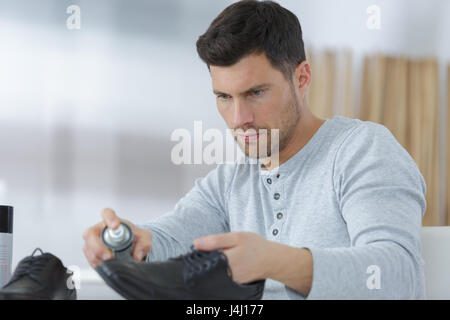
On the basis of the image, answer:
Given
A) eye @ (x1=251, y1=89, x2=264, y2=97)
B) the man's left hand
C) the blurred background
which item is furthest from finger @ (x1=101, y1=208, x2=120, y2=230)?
the blurred background

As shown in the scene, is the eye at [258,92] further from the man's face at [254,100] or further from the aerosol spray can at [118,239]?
the aerosol spray can at [118,239]

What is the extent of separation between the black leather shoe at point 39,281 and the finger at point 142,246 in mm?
133

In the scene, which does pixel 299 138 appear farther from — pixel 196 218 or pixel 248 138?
pixel 196 218

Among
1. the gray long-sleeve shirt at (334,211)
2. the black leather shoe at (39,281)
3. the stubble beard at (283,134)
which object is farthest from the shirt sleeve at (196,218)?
the black leather shoe at (39,281)

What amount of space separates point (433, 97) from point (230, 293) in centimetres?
290

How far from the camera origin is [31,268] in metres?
0.92

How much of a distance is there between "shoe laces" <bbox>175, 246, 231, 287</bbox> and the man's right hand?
23 centimetres

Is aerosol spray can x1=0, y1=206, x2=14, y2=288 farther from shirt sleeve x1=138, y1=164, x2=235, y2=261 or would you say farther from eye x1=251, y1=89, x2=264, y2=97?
eye x1=251, y1=89, x2=264, y2=97

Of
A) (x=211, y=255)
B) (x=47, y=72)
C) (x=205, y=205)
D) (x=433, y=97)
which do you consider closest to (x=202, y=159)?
(x=47, y=72)

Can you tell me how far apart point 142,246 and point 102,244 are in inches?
5.0

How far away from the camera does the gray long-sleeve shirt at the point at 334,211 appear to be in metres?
0.84

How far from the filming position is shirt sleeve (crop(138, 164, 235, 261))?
4.04 ft

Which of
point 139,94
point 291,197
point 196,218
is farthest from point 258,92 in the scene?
point 139,94

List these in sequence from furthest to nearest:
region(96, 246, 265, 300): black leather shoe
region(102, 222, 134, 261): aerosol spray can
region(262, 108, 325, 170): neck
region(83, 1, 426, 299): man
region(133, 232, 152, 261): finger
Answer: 1. region(262, 108, 325, 170): neck
2. region(133, 232, 152, 261): finger
3. region(102, 222, 134, 261): aerosol spray can
4. region(83, 1, 426, 299): man
5. region(96, 246, 265, 300): black leather shoe
